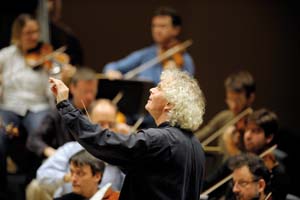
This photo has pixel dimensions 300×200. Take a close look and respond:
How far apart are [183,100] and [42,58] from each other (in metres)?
2.14

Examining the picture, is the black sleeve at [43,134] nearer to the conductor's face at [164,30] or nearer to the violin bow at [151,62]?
the violin bow at [151,62]

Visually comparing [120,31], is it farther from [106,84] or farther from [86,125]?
[86,125]

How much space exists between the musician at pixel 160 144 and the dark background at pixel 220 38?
339 centimetres

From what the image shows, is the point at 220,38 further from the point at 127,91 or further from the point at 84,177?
the point at 84,177

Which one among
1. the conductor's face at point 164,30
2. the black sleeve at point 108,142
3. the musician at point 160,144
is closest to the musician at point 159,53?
the conductor's face at point 164,30

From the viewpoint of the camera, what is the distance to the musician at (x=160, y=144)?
291cm

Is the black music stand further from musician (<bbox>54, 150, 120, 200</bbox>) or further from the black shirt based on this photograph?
the black shirt

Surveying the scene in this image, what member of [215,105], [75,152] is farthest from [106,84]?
[215,105]

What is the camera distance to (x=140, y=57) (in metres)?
5.30

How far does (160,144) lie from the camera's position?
2939 millimetres

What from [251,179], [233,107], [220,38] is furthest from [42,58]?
[220,38]

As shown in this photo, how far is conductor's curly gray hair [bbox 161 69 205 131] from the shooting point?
3.08 meters

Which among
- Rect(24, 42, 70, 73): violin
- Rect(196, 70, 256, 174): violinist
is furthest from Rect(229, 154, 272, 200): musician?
Rect(24, 42, 70, 73): violin

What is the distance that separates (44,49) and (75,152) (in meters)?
1.24
